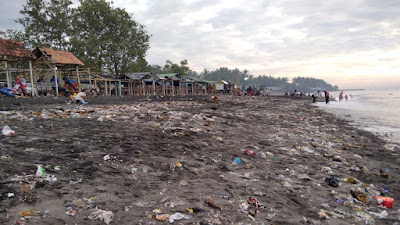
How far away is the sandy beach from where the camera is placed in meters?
2.19

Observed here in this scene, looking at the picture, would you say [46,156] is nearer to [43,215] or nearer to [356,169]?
[43,215]

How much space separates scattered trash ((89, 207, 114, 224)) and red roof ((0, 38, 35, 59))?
13.1m

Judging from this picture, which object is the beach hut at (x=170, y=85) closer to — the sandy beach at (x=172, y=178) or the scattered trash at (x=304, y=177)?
the sandy beach at (x=172, y=178)

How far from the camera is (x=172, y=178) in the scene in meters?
3.10

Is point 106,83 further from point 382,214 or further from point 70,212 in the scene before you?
point 382,214

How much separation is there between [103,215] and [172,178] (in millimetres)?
1161

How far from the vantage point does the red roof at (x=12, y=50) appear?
1133 centimetres

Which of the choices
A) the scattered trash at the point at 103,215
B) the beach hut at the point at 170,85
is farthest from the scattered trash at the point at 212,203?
the beach hut at the point at 170,85

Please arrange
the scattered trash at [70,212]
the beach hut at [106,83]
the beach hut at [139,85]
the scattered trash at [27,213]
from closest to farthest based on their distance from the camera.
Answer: the scattered trash at [27,213]
the scattered trash at [70,212]
the beach hut at [106,83]
the beach hut at [139,85]

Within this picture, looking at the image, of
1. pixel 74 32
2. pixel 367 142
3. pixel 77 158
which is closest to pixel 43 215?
pixel 77 158

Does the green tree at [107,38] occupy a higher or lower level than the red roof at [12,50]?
higher

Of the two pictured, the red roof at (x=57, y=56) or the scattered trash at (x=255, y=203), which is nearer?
the scattered trash at (x=255, y=203)

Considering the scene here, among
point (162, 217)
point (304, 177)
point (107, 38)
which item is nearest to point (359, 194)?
point (304, 177)

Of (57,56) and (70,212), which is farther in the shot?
(57,56)
